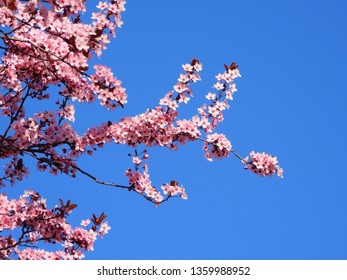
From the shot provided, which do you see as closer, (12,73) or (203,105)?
(12,73)

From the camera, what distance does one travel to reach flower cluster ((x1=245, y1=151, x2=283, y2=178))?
9305mm

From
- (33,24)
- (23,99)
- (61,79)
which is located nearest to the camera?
(33,24)

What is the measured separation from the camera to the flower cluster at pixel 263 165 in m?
9.30

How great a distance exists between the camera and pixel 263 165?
9320mm

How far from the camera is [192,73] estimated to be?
891 cm

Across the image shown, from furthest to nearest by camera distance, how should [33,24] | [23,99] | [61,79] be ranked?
[23,99] < [61,79] < [33,24]

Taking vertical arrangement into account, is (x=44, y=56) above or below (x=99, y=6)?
below

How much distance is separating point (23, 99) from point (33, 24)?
1605 millimetres

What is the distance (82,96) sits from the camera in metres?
8.35
